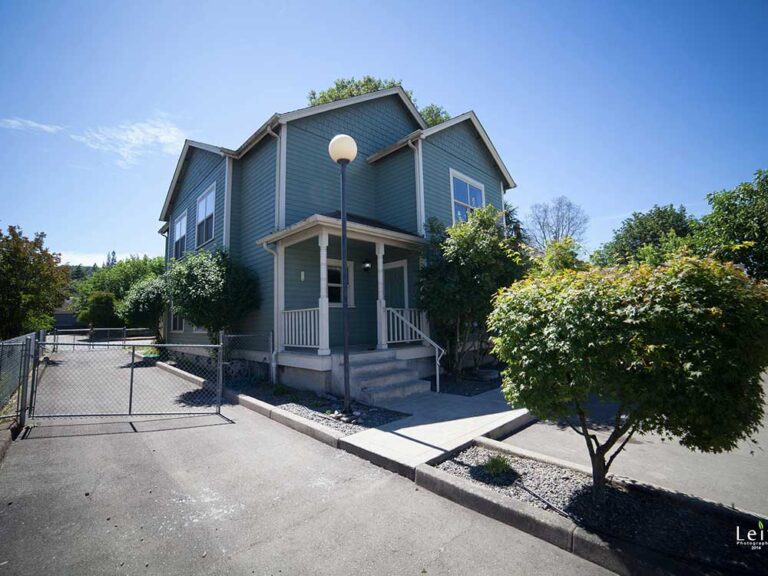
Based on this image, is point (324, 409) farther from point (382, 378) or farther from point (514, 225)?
point (514, 225)

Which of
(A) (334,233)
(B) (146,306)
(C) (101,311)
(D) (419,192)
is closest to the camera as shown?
(A) (334,233)

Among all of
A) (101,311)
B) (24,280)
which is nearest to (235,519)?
(24,280)

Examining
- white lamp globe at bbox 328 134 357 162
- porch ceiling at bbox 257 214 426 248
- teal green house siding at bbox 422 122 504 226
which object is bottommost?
porch ceiling at bbox 257 214 426 248


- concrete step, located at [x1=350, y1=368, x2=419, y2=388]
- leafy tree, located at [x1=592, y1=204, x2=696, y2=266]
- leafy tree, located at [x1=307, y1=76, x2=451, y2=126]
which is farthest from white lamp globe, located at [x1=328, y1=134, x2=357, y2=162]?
leafy tree, located at [x1=592, y1=204, x2=696, y2=266]

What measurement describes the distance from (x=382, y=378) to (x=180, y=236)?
12359 mm

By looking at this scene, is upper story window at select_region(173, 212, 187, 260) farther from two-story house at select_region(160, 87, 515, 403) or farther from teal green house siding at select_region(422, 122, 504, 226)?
teal green house siding at select_region(422, 122, 504, 226)

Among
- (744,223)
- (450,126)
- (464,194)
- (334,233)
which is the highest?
(450,126)

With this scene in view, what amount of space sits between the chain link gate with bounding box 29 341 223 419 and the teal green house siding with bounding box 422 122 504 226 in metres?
7.66

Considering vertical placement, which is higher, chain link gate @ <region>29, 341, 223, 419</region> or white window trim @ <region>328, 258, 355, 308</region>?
white window trim @ <region>328, 258, 355, 308</region>

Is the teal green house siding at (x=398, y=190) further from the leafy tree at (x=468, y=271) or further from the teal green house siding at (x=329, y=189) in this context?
the leafy tree at (x=468, y=271)

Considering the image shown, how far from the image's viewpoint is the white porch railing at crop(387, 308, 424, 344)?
8.83 m

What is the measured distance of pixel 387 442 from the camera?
183 inches

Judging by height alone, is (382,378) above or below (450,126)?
below

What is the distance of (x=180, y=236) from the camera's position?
49.2ft
